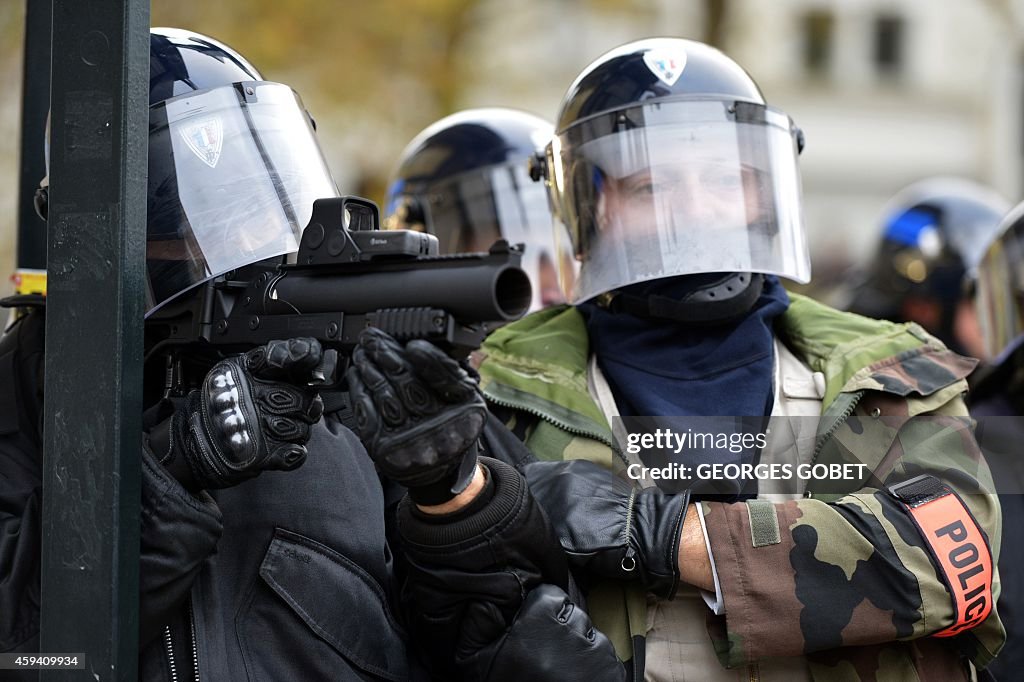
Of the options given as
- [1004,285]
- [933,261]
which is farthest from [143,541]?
[933,261]

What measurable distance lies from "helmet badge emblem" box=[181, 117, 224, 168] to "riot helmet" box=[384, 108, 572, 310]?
1.81 m

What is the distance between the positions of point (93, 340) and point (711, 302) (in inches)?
55.6

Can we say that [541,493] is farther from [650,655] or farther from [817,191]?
[817,191]

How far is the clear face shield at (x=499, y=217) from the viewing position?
164 inches

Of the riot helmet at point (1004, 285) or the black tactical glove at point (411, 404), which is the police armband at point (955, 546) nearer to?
the black tactical glove at point (411, 404)

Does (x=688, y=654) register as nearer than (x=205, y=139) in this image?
No

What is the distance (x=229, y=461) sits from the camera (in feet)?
6.69

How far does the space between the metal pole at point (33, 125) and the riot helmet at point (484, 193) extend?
1.45 metres

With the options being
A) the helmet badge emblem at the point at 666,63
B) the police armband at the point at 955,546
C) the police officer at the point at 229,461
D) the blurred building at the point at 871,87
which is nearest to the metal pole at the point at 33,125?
the police officer at the point at 229,461

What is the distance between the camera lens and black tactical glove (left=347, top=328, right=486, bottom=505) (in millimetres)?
1927

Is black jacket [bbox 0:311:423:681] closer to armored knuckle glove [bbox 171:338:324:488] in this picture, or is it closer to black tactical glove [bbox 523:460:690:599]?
armored knuckle glove [bbox 171:338:324:488]

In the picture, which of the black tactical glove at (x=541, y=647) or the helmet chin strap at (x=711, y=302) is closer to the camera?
the black tactical glove at (x=541, y=647)

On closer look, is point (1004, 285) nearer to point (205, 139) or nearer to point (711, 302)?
point (711, 302)

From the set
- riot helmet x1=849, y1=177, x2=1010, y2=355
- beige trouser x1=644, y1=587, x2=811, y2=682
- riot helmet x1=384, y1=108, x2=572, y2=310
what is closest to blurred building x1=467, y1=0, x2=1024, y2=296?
riot helmet x1=849, y1=177, x2=1010, y2=355
